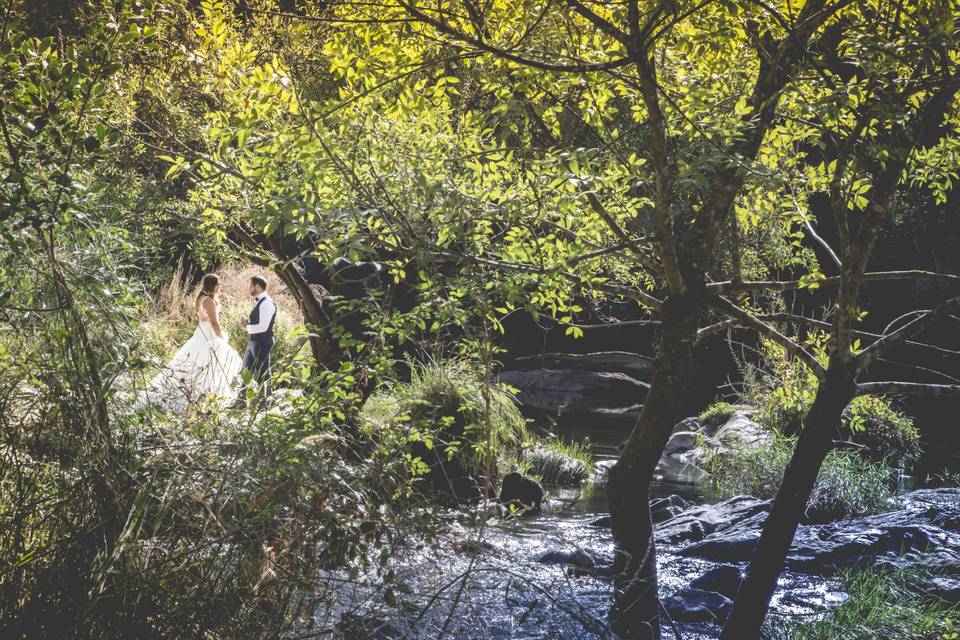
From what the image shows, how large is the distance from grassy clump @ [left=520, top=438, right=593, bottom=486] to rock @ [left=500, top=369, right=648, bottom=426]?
461cm

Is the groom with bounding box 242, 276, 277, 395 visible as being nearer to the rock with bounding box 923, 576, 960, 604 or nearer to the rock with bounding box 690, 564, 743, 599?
the rock with bounding box 690, 564, 743, 599

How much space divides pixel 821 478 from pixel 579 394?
26.5 feet

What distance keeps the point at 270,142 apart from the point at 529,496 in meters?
6.14

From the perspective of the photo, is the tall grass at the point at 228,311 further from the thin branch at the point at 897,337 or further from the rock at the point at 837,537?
the thin branch at the point at 897,337

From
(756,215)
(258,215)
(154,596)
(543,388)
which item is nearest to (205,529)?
(154,596)

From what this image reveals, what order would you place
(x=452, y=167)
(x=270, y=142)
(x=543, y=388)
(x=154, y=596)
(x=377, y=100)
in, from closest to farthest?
(x=154, y=596)
(x=270, y=142)
(x=377, y=100)
(x=452, y=167)
(x=543, y=388)

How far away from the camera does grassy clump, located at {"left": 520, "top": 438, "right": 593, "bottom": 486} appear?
10.1 metres

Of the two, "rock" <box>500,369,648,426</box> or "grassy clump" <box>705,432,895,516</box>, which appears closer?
"grassy clump" <box>705,432,895,516</box>

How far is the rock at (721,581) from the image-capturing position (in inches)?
240

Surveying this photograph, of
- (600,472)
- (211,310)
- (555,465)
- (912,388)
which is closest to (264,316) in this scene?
(211,310)

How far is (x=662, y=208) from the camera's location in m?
3.82

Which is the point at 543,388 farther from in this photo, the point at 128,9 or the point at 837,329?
the point at 128,9

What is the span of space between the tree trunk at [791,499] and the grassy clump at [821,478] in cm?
386

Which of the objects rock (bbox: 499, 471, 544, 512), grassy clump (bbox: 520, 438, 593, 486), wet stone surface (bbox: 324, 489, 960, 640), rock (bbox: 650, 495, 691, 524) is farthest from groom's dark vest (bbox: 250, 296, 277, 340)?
rock (bbox: 650, 495, 691, 524)
